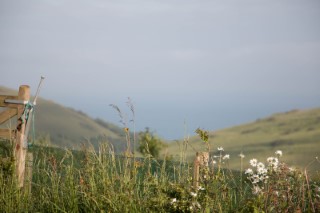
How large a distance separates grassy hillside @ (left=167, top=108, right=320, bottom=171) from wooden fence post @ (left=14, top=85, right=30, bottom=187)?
138 feet

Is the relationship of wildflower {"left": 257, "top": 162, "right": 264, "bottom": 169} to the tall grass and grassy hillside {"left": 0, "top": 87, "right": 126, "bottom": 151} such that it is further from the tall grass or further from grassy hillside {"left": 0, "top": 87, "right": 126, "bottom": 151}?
grassy hillside {"left": 0, "top": 87, "right": 126, "bottom": 151}

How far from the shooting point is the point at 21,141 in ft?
32.9

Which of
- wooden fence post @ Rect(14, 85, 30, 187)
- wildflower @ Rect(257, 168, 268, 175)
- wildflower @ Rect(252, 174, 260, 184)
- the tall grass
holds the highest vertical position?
wooden fence post @ Rect(14, 85, 30, 187)

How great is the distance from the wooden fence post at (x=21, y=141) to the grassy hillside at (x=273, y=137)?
4202cm

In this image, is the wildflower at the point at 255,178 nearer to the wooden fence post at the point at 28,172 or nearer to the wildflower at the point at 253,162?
the wildflower at the point at 253,162

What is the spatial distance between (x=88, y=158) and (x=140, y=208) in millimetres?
1565

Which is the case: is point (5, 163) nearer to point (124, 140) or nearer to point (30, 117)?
point (30, 117)

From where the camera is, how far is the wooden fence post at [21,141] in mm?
9688

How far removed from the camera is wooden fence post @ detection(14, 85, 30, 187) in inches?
381

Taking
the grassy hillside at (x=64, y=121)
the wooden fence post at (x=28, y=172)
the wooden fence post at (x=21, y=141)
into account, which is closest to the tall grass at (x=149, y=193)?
the wooden fence post at (x=28, y=172)

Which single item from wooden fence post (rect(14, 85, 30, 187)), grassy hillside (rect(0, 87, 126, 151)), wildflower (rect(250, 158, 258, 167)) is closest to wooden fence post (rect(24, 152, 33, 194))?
wooden fence post (rect(14, 85, 30, 187))

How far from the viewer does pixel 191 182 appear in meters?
7.97

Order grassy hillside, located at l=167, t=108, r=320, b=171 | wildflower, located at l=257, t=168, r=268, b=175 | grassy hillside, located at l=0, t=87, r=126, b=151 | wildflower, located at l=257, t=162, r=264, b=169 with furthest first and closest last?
1. grassy hillside, located at l=0, t=87, r=126, b=151
2. grassy hillside, located at l=167, t=108, r=320, b=171
3. wildflower, located at l=257, t=162, r=264, b=169
4. wildflower, located at l=257, t=168, r=268, b=175

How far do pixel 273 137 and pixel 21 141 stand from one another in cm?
5746
